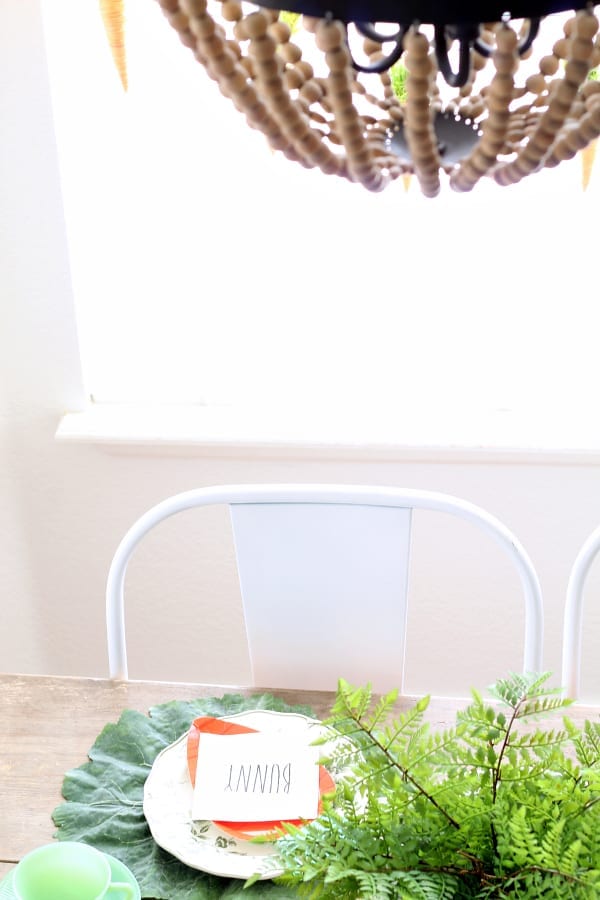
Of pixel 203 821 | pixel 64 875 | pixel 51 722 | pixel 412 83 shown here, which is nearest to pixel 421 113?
pixel 412 83

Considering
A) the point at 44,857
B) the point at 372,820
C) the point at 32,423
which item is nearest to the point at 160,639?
the point at 32,423

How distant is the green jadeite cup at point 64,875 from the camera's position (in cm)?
73

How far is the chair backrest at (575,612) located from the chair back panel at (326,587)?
0.21m

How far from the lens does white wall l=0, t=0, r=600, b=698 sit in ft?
5.55

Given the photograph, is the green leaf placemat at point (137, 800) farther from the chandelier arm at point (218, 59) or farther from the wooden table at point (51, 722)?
the chandelier arm at point (218, 59)

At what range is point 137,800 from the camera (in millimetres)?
944

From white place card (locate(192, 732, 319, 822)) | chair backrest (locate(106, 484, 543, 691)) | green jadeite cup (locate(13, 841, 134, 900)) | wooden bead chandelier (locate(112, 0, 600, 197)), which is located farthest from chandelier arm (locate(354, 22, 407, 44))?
chair backrest (locate(106, 484, 543, 691))

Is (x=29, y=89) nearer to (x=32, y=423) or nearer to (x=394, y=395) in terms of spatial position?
(x=32, y=423)

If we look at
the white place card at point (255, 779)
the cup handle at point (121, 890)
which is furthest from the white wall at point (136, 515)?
the cup handle at point (121, 890)

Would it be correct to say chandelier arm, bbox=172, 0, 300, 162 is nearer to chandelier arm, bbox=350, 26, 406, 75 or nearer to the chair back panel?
chandelier arm, bbox=350, 26, 406, 75

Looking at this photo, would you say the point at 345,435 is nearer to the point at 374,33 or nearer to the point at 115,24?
the point at 115,24

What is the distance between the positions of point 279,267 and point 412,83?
1.45 metres

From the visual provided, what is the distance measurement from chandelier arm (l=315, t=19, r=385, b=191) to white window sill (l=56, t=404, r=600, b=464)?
4.22 feet

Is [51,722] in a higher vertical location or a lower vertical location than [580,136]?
lower
